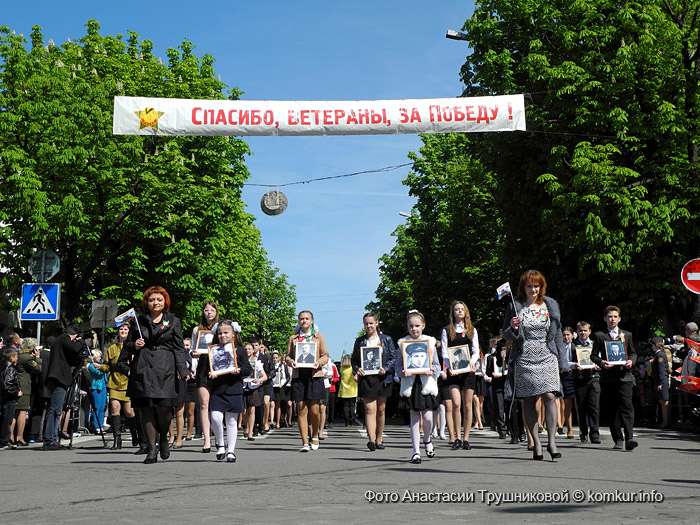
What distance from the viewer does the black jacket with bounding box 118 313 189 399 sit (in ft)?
35.5

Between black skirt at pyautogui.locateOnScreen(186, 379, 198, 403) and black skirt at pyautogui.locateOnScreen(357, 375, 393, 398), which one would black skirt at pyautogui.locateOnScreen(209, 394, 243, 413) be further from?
black skirt at pyautogui.locateOnScreen(186, 379, 198, 403)

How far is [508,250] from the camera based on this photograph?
30938 millimetres

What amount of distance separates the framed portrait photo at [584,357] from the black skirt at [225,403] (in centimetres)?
555

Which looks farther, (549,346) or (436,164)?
(436,164)

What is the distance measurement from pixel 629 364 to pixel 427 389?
3.19 metres

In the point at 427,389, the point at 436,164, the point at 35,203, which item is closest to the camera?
the point at 427,389

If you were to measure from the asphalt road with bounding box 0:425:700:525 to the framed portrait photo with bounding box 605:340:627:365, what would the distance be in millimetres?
1235

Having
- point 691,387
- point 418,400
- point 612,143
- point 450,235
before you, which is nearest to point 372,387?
point 418,400

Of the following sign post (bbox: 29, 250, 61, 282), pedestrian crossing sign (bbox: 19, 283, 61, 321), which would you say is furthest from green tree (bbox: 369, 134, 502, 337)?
pedestrian crossing sign (bbox: 19, 283, 61, 321)

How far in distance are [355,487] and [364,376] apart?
5349mm

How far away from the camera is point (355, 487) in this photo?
8391mm

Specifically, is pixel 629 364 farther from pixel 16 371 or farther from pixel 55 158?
pixel 55 158

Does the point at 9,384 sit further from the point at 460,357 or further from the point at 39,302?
the point at 460,357

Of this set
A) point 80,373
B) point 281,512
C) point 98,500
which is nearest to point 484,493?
point 281,512
